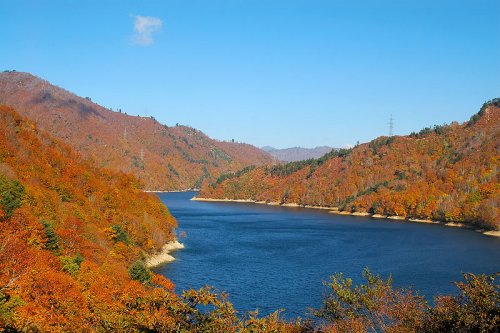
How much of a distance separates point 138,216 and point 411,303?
6684 cm

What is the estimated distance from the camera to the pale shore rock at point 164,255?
242ft

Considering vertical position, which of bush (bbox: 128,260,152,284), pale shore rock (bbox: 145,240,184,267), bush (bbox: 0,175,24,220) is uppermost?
bush (bbox: 0,175,24,220)

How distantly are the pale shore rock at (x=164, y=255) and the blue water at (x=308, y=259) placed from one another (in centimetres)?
170

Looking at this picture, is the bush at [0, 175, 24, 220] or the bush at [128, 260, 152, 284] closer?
the bush at [0, 175, 24, 220]

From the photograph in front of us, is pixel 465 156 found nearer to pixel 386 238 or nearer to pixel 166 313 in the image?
pixel 386 238

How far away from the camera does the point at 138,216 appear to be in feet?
274

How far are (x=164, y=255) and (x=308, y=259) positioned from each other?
1024 inches

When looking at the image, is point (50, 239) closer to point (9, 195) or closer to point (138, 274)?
point (9, 195)

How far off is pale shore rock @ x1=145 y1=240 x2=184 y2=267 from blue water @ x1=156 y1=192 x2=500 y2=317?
5.57 feet

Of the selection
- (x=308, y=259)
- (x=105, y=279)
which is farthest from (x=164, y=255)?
(x=105, y=279)

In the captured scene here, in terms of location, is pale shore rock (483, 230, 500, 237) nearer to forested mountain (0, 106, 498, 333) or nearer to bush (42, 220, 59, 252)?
forested mountain (0, 106, 498, 333)

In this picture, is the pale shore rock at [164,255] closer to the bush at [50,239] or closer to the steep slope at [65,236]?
the steep slope at [65,236]

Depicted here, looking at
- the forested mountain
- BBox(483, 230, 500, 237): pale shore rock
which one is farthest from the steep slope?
BBox(483, 230, 500, 237): pale shore rock

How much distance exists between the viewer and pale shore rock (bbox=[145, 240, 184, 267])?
73688mm
